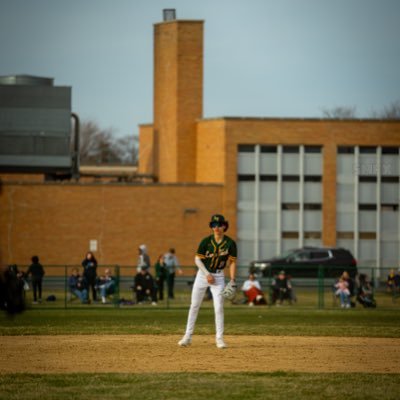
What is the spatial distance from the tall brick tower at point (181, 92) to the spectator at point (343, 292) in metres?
21.5

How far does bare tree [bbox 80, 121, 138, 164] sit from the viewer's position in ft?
357

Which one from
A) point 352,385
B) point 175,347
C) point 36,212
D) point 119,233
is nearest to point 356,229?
point 119,233

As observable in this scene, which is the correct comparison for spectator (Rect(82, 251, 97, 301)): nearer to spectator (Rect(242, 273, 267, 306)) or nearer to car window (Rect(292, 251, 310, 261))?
spectator (Rect(242, 273, 267, 306))

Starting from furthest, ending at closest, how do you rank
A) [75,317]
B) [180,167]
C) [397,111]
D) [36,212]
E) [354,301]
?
[397,111], [180,167], [36,212], [354,301], [75,317]

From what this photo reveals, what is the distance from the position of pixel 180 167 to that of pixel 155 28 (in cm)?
804

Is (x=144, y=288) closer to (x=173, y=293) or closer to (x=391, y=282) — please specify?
(x=173, y=293)

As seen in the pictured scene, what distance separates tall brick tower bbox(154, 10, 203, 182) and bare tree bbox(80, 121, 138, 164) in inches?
2059

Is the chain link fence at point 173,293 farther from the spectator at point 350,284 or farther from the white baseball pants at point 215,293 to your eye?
the white baseball pants at point 215,293

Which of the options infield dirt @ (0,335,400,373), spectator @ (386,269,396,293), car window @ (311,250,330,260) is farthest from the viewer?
car window @ (311,250,330,260)

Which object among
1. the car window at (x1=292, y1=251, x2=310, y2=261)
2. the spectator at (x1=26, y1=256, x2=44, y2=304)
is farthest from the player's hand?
the car window at (x1=292, y1=251, x2=310, y2=261)

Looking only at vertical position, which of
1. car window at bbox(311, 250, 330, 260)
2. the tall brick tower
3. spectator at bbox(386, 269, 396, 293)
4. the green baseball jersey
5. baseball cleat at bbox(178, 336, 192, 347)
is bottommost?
baseball cleat at bbox(178, 336, 192, 347)

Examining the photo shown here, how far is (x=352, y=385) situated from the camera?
1305cm

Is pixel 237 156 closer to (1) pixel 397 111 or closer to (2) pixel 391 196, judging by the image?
(2) pixel 391 196

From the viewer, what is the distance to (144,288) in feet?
112
